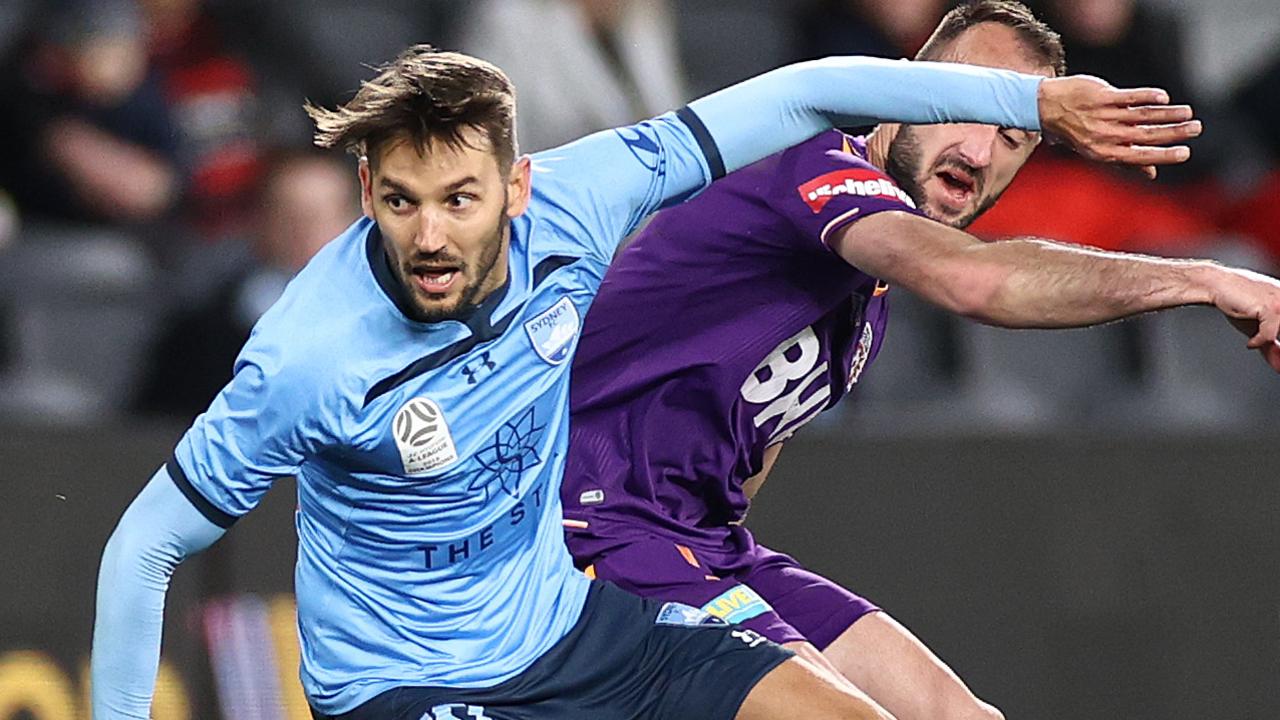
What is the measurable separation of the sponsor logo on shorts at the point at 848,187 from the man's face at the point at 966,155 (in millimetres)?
344

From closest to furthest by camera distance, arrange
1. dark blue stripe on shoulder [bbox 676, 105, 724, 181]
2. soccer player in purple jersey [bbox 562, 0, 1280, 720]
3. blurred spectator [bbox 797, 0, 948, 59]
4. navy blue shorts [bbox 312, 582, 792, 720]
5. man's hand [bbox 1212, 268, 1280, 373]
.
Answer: man's hand [bbox 1212, 268, 1280, 373] → navy blue shorts [bbox 312, 582, 792, 720] → dark blue stripe on shoulder [bbox 676, 105, 724, 181] → soccer player in purple jersey [bbox 562, 0, 1280, 720] → blurred spectator [bbox 797, 0, 948, 59]

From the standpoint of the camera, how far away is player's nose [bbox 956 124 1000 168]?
4.18 metres

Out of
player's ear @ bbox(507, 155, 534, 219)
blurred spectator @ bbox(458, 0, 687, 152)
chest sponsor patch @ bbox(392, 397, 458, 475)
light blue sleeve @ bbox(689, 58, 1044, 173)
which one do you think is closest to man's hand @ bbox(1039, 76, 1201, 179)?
light blue sleeve @ bbox(689, 58, 1044, 173)

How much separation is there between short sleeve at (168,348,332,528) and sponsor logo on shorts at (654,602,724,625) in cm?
79

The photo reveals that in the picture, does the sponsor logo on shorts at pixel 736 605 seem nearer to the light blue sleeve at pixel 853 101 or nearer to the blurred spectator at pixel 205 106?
the light blue sleeve at pixel 853 101

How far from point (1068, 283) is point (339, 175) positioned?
3748 millimetres

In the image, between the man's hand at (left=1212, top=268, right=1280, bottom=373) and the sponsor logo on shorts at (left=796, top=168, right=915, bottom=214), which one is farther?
the sponsor logo on shorts at (left=796, top=168, right=915, bottom=214)

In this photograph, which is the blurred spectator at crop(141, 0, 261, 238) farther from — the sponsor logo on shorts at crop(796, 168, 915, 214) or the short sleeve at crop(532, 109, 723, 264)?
the sponsor logo on shorts at crop(796, 168, 915, 214)

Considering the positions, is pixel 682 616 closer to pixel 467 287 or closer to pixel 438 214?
pixel 467 287

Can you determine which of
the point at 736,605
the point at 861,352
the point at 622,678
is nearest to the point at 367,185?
the point at 622,678

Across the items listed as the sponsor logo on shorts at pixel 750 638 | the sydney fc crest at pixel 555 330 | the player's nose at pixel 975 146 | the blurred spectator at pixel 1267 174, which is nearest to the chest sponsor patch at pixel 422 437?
the sydney fc crest at pixel 555 330

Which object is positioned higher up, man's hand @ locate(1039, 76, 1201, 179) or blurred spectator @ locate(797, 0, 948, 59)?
blurred spectator @ locate(797, 0, 948, 59)

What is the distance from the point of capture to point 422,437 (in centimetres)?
351

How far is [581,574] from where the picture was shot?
3922 mm
